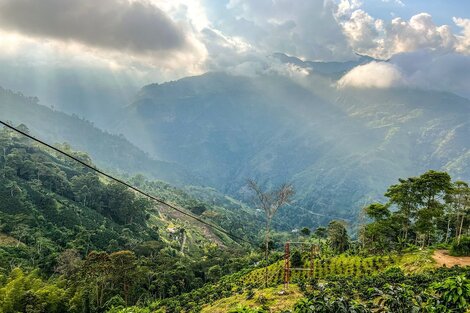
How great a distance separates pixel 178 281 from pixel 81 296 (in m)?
19.2

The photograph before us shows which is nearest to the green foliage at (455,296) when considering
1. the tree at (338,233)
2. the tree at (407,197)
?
the tree at (407,197)

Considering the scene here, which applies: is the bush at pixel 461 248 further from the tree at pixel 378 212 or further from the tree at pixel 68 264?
the tree at pixel 68 264

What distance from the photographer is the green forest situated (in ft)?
84.5

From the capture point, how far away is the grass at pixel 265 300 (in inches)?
1128

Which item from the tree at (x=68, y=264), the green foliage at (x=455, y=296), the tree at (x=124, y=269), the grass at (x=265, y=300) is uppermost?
the green foliage at (x=455, y=296)

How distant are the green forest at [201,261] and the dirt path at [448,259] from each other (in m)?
0.88

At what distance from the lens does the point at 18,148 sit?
4904 inches

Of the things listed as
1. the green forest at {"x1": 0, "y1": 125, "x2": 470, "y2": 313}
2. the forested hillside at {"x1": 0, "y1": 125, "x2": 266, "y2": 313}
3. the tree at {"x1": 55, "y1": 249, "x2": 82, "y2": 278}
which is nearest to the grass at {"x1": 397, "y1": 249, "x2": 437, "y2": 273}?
the green forest at {"x1": 0, "y1": 125, "x2": 470, "y2": 313}

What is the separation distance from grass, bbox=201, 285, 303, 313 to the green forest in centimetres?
11

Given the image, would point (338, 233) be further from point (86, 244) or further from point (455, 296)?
point (455, 296)

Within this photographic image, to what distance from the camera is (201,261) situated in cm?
7619

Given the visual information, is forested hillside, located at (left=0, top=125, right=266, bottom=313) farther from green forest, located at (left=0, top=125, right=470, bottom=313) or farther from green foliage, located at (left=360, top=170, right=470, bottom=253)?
green foliage, located at (left=360, top=170, right=470, bottom=253)

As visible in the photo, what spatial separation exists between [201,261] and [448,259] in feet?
161

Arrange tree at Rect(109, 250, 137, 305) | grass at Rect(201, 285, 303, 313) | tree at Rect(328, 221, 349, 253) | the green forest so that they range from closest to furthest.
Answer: the green forest
grass at Rect(201, 285, 303, 313)
tree at Rect(109, 250, 137, 305)
tree at Rect(328, 221, 349, 253)
